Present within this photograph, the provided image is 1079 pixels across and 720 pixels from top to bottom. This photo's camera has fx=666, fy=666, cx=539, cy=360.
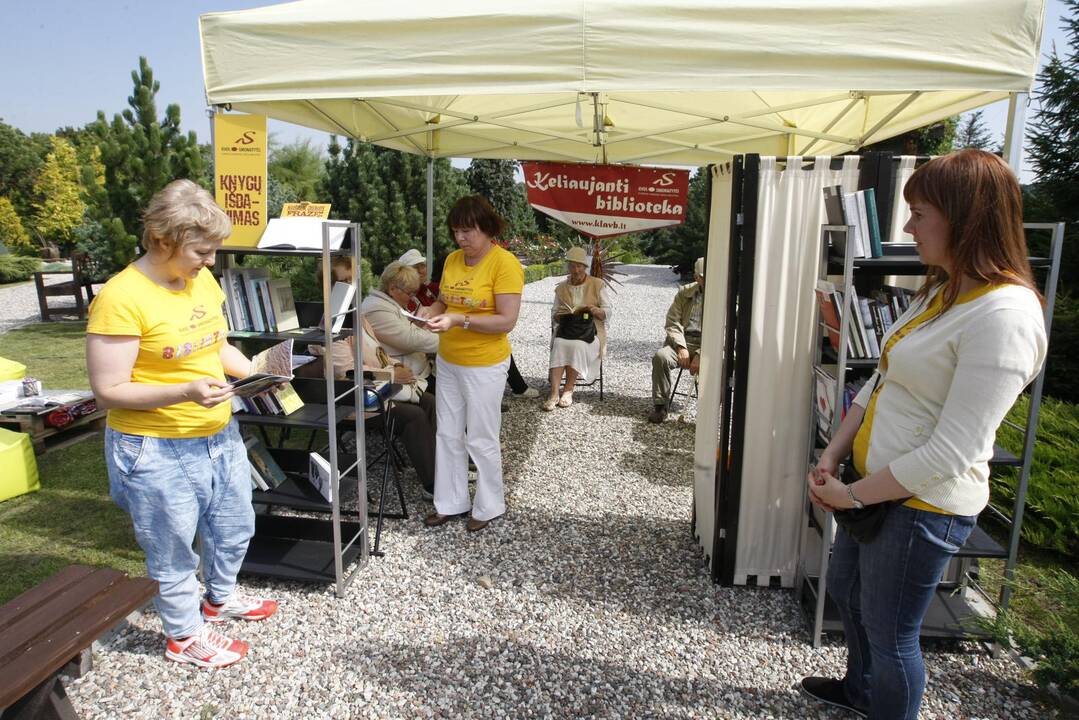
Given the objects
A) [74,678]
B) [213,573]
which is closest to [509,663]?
[213,573]

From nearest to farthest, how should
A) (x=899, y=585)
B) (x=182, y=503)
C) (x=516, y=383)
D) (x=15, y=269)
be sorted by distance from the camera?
1. (x=899, y=585)
2. (x=182, y=503)
3. (x=516, y=383)
4. (x=15, y=269)

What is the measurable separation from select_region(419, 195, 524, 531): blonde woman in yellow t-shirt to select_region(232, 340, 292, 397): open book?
0.92 m

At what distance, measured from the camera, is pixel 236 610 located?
2814 mm

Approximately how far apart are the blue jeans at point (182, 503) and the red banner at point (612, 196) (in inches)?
152

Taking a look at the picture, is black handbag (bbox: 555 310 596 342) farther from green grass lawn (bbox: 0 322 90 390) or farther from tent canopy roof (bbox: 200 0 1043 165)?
green grass lawn (bbox: 0 322 90 390)

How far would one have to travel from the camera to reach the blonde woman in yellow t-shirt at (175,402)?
2.08 m

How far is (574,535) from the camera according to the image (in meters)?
3.75

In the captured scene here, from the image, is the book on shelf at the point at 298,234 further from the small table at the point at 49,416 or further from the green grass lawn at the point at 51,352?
the green grass lawn at the point at 51,352

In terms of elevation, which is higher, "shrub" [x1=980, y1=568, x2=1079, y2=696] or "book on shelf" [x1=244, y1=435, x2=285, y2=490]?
"book on shelf" [x1=244, y1=435, x2=285, y2=490]

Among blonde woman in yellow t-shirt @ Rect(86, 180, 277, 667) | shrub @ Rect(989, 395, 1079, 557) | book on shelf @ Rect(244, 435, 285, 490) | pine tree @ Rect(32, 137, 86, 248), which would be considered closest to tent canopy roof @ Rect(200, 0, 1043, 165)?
blonde woman in yellow t-shirt @ Rect(86, 180, 277, 667)

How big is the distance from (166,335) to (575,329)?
459 cm

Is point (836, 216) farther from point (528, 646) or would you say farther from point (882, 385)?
point (528, 646)

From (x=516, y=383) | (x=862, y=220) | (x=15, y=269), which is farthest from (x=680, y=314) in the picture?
(x=15, y=269)

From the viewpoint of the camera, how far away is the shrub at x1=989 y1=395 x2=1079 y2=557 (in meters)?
3.70
